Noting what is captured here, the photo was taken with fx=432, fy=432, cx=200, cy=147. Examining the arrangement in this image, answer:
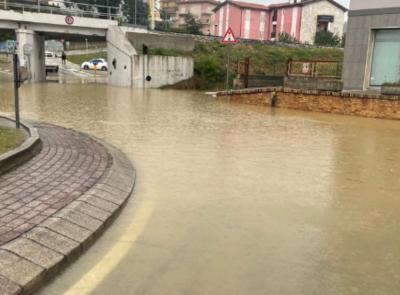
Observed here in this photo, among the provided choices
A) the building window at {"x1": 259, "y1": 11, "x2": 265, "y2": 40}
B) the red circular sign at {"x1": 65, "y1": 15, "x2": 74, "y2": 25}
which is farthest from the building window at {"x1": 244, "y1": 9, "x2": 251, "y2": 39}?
the red circular sign at {"x1": 65, "y1": 15, "x2": 74, "y2": 25}

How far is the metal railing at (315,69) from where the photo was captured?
20.9 metres

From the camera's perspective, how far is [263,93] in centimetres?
1898

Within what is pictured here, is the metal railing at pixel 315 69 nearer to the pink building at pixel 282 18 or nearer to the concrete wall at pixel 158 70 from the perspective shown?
the concrete wall at pixel 158 70

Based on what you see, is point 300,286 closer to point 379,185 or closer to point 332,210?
point 332,210

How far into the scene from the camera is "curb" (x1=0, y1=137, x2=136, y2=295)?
10.6 ft

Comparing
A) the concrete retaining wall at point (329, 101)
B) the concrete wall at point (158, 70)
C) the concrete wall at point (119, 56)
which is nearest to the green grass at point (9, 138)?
the concrete retaining wall at point (329, 101)

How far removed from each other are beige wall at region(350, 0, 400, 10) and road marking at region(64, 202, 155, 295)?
1726 centimetres

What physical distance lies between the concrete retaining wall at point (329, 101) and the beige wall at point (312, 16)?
62.2 m

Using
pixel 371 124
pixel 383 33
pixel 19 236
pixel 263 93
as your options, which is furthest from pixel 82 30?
pixel 19 236

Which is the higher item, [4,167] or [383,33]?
[383,33]

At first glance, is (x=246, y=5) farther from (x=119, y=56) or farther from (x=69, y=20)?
(x=119, y=56)

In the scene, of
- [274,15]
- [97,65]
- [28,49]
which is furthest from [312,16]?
[28,49]

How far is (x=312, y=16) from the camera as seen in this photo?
77.5 metres

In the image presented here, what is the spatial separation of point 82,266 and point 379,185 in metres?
4.78
